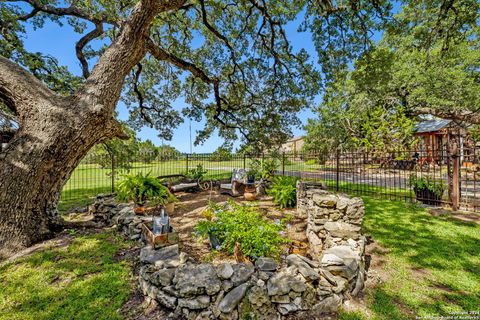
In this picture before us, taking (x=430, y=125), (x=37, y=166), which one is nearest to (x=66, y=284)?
(x=37, y=166)

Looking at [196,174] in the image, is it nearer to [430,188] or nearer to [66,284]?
[66,284]

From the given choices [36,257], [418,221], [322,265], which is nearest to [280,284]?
[322,265]

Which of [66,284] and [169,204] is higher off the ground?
[169,204]

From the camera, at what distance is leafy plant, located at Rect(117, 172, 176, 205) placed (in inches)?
181

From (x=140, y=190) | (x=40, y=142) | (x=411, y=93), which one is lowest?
(x=140, y=190)

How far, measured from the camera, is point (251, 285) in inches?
86.7

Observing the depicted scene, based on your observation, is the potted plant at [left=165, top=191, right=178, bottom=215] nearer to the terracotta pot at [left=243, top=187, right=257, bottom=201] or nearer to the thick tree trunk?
the thick tree trunk

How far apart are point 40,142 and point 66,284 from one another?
2.26 metres

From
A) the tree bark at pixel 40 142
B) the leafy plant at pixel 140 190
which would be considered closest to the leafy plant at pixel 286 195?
the leafy plant at pixel 140 190

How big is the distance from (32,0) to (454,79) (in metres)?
19.8

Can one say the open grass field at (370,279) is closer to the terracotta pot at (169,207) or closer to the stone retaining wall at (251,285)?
the stone retaining wall at (251,285)

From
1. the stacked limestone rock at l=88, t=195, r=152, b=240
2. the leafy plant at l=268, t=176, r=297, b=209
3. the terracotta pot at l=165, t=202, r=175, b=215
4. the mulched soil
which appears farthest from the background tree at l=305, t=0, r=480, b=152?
the stacked limestone rock at l=88, t=195, r=152, b=240

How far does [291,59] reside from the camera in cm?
736

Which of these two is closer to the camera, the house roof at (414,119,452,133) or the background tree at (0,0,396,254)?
the background tree at (0,0,396,254)
